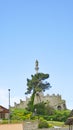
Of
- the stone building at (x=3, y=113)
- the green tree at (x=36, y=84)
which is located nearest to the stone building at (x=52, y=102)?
the green tree at (x=36, y=84)

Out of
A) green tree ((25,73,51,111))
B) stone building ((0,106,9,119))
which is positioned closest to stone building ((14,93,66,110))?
green tree ((25,73,51,111))

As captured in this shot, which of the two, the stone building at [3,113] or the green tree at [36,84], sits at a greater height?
the green tree at [36,84]

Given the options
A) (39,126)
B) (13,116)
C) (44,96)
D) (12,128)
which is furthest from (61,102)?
(12,128)

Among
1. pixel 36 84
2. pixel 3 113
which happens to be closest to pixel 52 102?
pixel 36 84

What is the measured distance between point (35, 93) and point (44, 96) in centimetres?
819

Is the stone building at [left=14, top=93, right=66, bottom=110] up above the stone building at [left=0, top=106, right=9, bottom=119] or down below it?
above

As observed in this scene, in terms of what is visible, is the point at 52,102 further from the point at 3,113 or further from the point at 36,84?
the point at 3,113

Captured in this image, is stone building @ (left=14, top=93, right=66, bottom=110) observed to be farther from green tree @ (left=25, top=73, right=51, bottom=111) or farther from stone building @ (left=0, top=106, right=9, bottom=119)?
stone building @ (left=0, top=106, right=9, bottom=119)

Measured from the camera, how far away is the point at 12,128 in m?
69.7

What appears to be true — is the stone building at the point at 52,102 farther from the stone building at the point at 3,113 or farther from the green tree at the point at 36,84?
the stone building at the point at 3,113

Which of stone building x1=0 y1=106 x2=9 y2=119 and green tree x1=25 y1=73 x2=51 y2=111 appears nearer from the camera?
stone building x1=0 y1=106 x2=9 y2=119

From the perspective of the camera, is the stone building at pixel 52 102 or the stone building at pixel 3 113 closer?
the stone building at pixel 3 113

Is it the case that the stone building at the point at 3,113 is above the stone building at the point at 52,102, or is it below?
below

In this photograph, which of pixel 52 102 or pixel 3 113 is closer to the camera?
pixel 3 113
